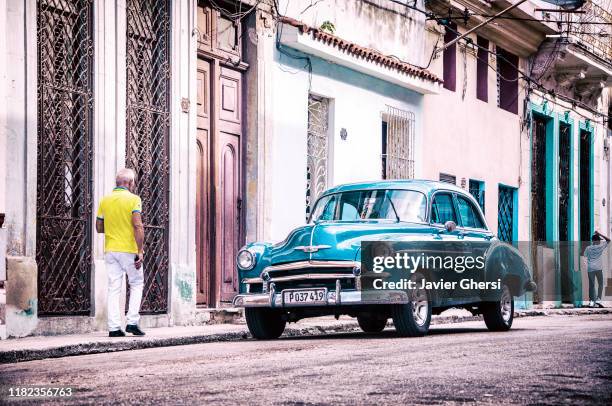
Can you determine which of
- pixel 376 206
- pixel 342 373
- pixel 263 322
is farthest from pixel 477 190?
pixel 342 373

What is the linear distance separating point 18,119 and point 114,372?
549cm

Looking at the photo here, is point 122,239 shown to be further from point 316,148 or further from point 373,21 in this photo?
point 373,21

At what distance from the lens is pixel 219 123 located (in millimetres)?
19016

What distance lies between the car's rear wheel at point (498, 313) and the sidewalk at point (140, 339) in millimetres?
1885

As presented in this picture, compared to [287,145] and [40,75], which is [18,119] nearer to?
[40,75]

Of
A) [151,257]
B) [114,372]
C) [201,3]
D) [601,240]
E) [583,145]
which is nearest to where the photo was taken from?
[114,372]

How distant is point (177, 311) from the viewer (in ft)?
56.6

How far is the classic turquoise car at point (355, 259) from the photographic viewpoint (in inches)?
534

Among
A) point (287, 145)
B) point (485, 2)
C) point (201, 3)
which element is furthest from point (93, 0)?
point (485, 2)

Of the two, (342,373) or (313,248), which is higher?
(313,248)

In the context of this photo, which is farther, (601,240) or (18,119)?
(601,240)

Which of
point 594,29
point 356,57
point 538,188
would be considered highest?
point 594,29

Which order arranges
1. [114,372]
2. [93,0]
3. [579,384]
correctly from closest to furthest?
1. [579,384]
2. [114,372]
3. [93,0]

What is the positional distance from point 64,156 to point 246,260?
2.63 m
